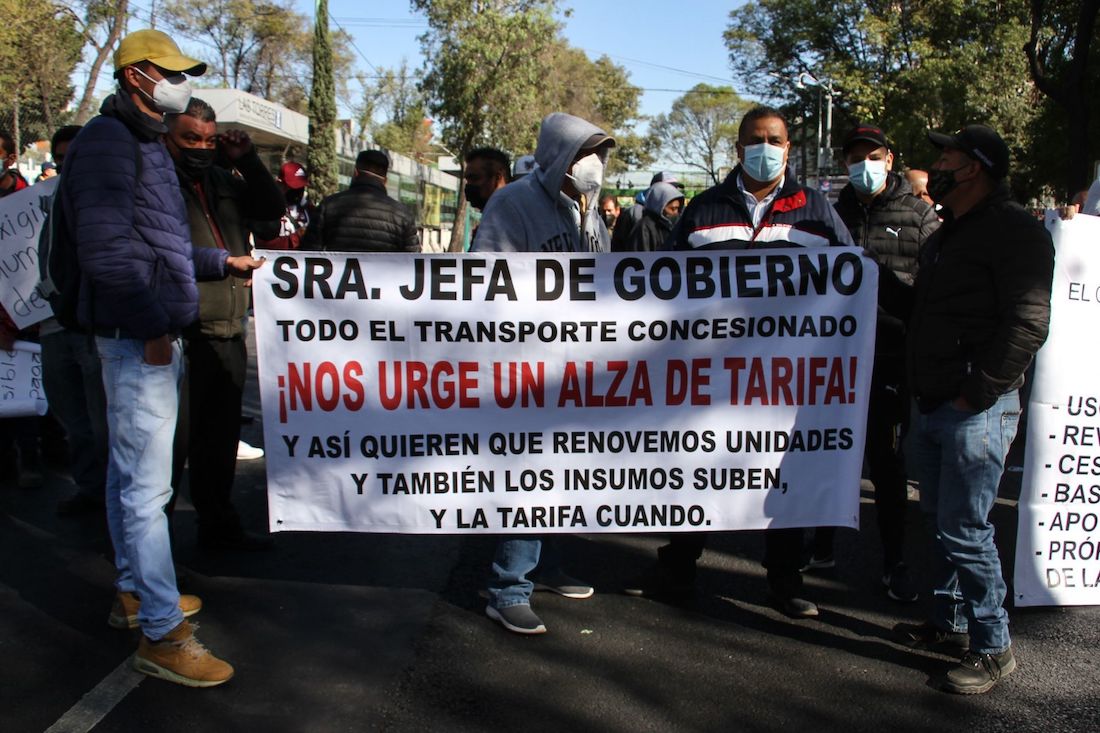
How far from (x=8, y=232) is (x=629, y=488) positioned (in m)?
4.02

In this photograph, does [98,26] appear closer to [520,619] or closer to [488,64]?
[488,64]

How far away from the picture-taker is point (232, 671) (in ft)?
11.1

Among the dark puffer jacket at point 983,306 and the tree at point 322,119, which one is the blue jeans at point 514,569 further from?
the tree at point 322,119

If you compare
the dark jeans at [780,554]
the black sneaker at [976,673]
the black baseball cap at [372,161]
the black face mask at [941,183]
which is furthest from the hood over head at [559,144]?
the black baseball cap at [372,161]

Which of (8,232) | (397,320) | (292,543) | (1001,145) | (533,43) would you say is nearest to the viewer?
(1001,145)

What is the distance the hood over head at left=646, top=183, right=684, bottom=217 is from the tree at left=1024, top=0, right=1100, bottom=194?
36.6 feet

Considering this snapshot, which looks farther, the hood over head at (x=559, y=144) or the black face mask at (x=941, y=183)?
the hood over head at (x=559, y=144)

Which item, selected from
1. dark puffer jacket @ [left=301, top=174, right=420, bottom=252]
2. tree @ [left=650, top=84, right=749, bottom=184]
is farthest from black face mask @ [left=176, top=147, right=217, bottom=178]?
tree @ [left=650, top=84, right=749, bottom=184]

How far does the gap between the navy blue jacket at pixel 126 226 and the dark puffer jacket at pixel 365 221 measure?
2.82m

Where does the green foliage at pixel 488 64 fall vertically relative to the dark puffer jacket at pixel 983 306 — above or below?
above

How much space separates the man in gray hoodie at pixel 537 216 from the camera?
3805 mm

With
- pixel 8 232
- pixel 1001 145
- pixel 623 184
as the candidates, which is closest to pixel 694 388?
pixel 1001 145

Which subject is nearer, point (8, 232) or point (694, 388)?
point (694, 388)

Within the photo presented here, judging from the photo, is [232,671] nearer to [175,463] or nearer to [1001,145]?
[175,463]
